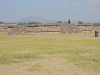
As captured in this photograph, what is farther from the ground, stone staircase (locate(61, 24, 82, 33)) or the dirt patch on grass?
stone staircase (locate(61, 24, 82, 33))

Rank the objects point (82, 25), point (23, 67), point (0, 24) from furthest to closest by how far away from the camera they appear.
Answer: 1. point (0, 24)
2. point (82, 25)
3. point (23, 67)

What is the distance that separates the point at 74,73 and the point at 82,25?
111ft

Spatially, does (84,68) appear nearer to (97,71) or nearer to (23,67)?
(97,71)

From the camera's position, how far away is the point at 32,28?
32531 mm

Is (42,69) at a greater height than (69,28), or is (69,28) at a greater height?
(69,28)

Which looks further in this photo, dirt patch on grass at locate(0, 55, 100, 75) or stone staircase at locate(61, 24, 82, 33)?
stone staircase at locate(61, 24, 82, 33)

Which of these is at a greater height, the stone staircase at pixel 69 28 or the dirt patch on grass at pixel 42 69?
the stone staircase at pixel 69 28

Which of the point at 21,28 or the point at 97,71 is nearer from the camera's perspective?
the point at 97,71

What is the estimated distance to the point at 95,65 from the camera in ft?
24.5

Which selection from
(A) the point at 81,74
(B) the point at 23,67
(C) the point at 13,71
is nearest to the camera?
(A) the point at 81,74

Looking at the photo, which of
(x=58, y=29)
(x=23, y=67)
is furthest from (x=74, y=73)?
(x=58, y=29)

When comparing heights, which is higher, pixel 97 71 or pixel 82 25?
pixel 82 25

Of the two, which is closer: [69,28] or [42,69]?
[42,69]

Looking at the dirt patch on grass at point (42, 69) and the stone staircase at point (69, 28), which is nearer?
the dirt patch on grass at point (42, 69)
